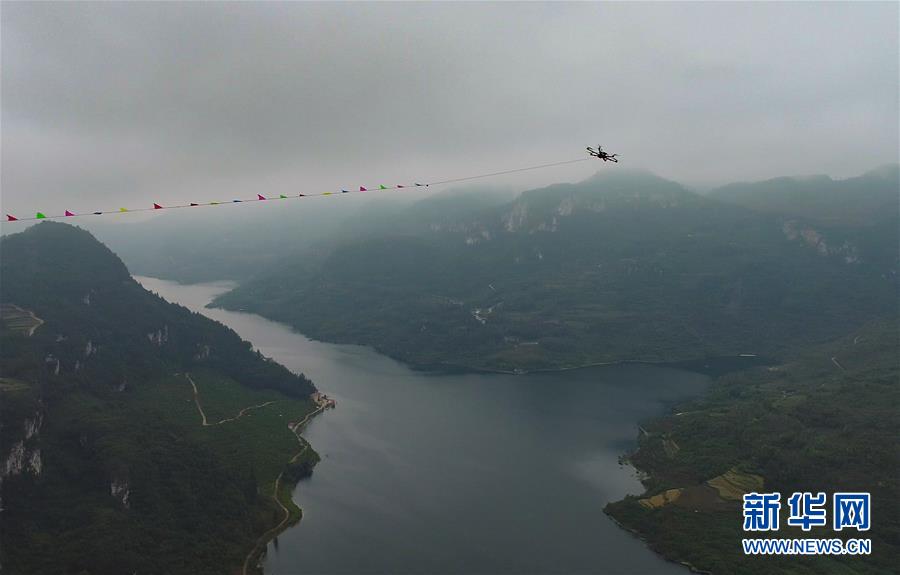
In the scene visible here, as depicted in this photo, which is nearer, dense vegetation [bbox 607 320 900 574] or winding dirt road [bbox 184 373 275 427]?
dense vegetation [bbox 607 320 900 574]

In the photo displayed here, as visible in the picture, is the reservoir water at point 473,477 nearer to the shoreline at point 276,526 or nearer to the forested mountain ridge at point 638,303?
the shoreline at point 276,526

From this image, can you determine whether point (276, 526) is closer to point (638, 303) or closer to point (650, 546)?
point (650, 546)

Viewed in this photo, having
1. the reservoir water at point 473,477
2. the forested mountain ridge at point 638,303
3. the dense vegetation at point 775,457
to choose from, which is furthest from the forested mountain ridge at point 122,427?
the forested mountain ridge at point 638,303

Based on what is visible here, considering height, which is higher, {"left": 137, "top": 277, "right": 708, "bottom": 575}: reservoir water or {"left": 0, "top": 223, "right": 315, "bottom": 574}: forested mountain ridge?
{"left": 0, "top": 223, "right": 315, "bottom": 574}: forested mountain ridge

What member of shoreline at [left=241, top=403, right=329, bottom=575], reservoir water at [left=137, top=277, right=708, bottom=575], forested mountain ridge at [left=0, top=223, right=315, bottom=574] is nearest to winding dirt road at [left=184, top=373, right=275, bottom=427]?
forested mountain ridge at [left=0, top=223, right=315, bottom=574]

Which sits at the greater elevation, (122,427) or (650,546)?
(122,427)

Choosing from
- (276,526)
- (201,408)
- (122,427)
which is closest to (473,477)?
(276,526)

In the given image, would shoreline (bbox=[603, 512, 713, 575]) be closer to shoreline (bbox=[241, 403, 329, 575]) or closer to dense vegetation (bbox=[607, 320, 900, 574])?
dense vegetation (bbox=[607, 320, 900, 574])
